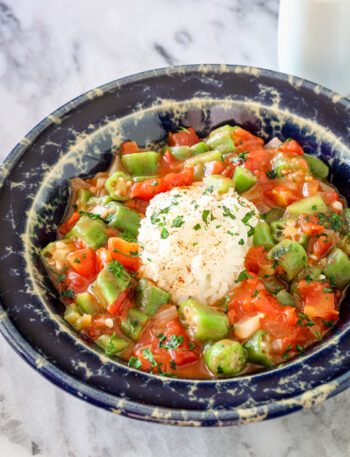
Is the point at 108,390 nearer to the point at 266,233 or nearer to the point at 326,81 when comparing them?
the point at 266,233

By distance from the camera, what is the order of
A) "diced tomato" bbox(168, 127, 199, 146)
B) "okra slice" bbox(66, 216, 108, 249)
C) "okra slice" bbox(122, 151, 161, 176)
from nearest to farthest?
1. "okra slice" bbox(66, 216, 108, 249)
2. "okra slice" bbox(122, 151, 161, 176)
3. "diced tomato" bbox(168, 127, 199, 146)

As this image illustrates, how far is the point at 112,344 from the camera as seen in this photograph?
333 centimetres

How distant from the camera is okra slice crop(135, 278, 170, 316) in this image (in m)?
3.52

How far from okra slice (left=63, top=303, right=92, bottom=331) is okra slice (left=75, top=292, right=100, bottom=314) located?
43 millimetres

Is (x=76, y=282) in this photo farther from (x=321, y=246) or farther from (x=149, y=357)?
(x=321, y=246)

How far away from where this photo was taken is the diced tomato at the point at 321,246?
12.0ft

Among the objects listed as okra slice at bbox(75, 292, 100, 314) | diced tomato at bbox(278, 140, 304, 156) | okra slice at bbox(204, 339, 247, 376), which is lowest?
okra slice at bbox(204, 339, 247, 376)

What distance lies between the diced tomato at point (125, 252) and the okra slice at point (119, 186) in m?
0.35

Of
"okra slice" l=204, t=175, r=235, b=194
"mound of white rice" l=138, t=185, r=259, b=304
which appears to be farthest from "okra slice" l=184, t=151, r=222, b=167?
"mound of white rice" l=138, t=185, r=259, b=304

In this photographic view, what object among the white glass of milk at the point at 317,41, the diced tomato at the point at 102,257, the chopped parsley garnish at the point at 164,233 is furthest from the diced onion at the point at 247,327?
the white glass of milk at the point at 317,41

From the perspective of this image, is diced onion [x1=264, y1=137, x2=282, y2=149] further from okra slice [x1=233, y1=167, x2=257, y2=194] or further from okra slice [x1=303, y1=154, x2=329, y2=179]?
okra slice [x1=233, y1=167, x2=257, y2=194]

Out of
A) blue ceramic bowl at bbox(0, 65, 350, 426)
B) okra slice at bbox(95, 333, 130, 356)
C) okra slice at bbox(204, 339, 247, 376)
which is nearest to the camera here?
blue ceramic bowl at bbox(0, 65, 350, 426)

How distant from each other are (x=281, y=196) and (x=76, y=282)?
128 cm

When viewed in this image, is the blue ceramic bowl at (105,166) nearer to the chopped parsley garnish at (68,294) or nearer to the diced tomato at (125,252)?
the chopped parsley garnish at (68,294)
